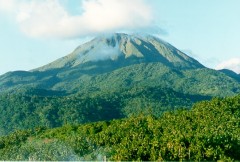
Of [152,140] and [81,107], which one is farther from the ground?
[81,107]

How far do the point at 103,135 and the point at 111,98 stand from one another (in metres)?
132

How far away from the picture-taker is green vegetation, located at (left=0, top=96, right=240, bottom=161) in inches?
1426

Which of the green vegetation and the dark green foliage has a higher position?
the dark green foliage

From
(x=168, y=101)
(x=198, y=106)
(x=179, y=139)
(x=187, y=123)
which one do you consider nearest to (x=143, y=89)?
(x=168, y=101)

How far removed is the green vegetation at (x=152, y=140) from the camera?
119 ft

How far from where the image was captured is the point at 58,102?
6959 inches

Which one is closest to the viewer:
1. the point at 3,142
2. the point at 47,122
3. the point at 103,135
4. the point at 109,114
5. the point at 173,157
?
the point at 173,157

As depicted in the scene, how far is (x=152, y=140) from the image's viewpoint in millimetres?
38875

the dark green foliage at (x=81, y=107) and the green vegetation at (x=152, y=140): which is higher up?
the dark green foliage at (x=81, y=107)

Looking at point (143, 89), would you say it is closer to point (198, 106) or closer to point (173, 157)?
point (198, 106)

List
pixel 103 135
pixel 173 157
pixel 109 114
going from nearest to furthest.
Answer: pixel 173 157
pixel 103 135
pixel 109 114

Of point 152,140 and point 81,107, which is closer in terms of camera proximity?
point 152,140

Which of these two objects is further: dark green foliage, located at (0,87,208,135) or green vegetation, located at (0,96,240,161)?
dark green foliage, located at (0,87,208,135)

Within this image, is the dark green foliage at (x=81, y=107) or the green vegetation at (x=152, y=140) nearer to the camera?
the green vegetation at (x=152, y=140)
